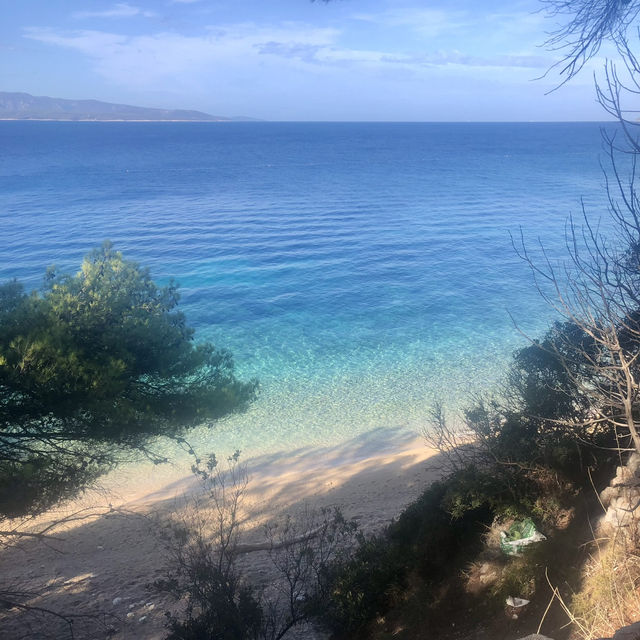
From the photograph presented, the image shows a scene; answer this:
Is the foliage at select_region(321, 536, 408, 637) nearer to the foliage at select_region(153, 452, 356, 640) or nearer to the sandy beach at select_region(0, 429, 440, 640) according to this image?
the foliage at select_region(153, 452, 356, 640)

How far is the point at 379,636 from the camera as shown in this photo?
7414mm

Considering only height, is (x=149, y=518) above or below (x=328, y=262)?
below

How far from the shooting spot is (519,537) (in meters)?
7.75

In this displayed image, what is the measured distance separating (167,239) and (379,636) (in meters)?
30.6

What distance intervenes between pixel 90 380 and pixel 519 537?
6252 millimetres

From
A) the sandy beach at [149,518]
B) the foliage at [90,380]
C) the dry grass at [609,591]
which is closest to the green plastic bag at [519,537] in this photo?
the dry grass at [609,591]

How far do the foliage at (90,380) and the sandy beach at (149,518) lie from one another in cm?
215

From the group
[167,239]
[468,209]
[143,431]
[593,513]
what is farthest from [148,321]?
[468,209]

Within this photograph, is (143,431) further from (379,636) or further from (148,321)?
(379,636)

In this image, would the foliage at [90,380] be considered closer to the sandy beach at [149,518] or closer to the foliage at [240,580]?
the foliage at [240,580]

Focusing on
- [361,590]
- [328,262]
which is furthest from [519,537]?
[328,262]

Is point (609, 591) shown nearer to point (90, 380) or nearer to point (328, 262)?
point (90, 380)

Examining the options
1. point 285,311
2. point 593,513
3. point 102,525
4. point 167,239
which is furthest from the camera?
point 167,239

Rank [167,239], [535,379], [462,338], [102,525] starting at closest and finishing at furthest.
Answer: [535,379] → [102,525] → [462,338] → [167,239]
